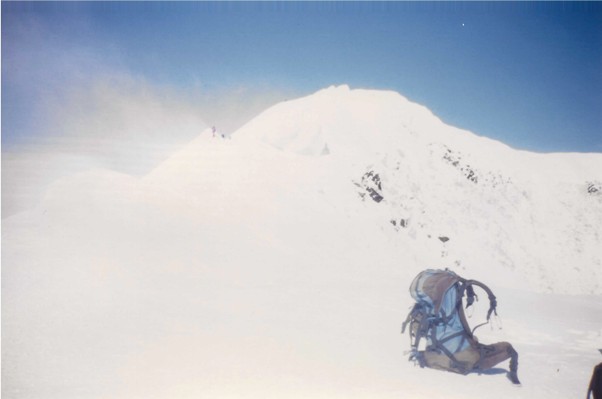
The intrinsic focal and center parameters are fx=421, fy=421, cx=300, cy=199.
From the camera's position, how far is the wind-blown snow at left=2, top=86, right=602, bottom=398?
508cm

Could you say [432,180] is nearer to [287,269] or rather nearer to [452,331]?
[287,269]

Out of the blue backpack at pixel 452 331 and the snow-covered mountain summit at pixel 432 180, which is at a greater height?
the snow-covered mountain summit at pixel 432 180

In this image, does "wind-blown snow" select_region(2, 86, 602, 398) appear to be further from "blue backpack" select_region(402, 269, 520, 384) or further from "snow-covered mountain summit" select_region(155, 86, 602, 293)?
"blue backpack" select_region(402, 269, 520, 384)

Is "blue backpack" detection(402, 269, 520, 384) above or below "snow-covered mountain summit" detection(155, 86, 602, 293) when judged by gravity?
below

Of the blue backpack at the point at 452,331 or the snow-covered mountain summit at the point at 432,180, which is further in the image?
the snow-covered mountain summit at the point at 432,180

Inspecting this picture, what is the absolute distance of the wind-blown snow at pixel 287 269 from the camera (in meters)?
5.08

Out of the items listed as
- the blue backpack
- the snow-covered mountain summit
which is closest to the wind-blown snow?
the snow-covered mountain summit

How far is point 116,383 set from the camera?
4.74m

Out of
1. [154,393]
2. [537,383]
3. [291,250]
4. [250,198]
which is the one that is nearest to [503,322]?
[537,383]

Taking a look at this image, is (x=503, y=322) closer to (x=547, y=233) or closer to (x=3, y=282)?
(x=547, y=233)

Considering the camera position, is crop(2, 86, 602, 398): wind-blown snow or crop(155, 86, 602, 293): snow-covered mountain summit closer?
crop(2, 86, 602, 398): wind-blown snow

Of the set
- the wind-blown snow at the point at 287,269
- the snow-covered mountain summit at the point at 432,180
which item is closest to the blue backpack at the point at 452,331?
the wind-blown snow at the point at 287,269

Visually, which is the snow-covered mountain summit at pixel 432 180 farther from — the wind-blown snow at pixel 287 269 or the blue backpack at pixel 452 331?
the blue backpack at pixel 452 331

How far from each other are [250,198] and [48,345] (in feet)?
20.0
